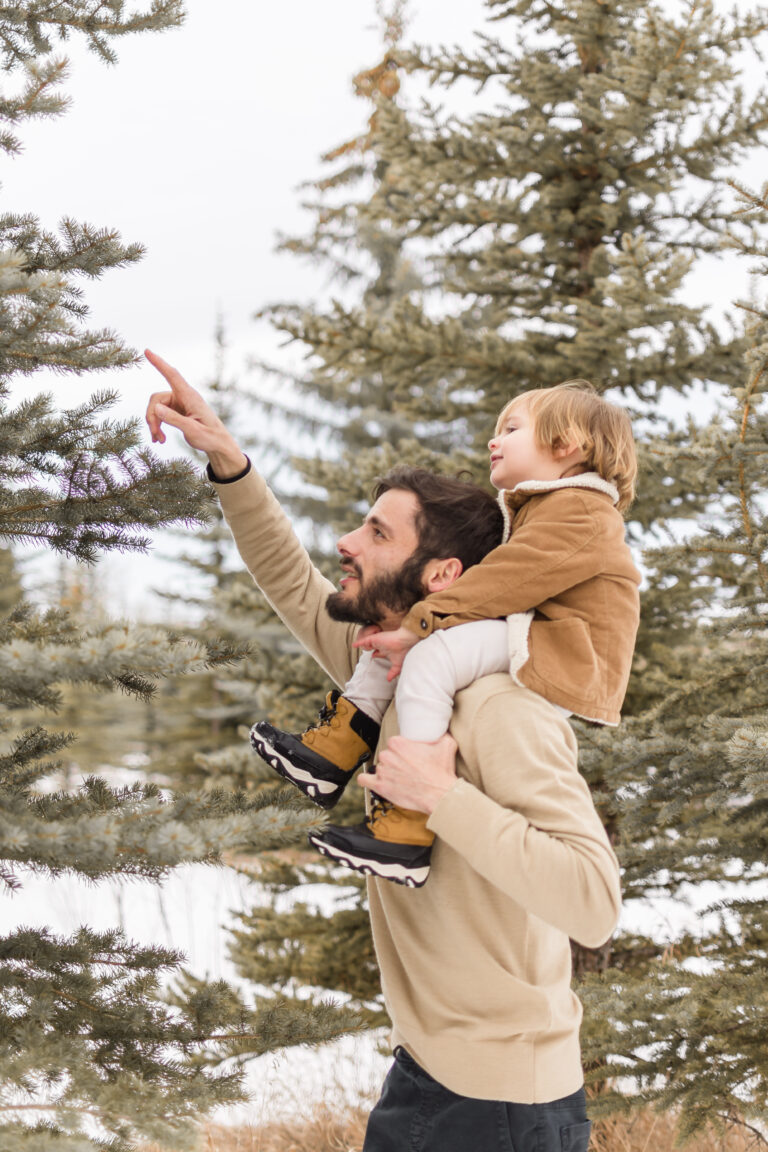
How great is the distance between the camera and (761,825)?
12.0ft

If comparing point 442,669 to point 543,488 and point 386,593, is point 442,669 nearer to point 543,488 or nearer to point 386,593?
point 386,593

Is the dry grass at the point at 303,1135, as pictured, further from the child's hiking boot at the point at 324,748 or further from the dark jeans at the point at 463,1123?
the child's hiking boot at the point at 324,748

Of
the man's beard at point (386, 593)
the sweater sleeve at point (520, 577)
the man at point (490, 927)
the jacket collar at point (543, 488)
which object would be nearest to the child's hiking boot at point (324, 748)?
the man at point (490, 927)

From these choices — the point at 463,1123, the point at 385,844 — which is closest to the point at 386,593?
the point at 385,844

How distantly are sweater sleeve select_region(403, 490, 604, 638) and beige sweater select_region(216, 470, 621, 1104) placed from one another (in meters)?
0.16

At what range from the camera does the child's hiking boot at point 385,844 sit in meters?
1.78

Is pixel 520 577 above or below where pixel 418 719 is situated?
above

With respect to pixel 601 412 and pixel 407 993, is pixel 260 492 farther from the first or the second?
pixel 407 993

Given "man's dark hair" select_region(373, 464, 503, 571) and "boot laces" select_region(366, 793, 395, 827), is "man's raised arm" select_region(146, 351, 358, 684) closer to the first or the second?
"man's dark hair" select_region(373, 464, 503, 571)

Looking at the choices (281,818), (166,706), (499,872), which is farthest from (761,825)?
(166,706)

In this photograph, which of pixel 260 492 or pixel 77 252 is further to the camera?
pixel 260 492

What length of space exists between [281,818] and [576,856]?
527 mm

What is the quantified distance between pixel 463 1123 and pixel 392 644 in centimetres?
98

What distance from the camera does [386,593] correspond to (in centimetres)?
222
